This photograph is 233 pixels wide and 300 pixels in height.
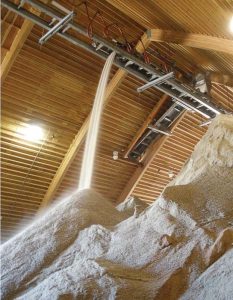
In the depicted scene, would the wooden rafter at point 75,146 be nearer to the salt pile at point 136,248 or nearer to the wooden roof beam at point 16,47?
the wooden roof beam at point 16,47

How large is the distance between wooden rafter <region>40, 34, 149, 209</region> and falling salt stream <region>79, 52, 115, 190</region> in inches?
8.2

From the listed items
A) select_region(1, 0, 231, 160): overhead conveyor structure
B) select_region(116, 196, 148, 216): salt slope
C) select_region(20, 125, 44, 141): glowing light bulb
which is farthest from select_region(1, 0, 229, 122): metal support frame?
select_region(116, 196, 148, 216): salt slope

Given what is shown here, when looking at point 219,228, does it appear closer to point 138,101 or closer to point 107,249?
point 107,249

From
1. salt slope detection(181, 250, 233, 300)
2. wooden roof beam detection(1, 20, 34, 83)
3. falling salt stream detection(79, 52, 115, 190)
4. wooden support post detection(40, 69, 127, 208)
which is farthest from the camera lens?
wooden support post detection(40, 69, 127, 208)

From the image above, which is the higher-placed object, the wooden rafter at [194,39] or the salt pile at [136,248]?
the wooden rafter at [194,39]

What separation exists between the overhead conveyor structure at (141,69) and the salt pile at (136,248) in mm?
3275

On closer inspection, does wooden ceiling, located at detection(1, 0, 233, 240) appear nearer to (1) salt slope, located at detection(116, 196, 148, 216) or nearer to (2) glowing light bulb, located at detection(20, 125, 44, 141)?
(2) glowing light bulb, located at detection(20, 125, 44, 141)

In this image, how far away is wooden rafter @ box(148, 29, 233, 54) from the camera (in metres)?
6.39

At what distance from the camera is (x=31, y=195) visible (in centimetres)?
1048

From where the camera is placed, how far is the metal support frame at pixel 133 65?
634 centimetres

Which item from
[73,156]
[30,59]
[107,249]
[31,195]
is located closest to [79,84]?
[30,59]

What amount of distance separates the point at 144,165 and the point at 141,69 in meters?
4.54

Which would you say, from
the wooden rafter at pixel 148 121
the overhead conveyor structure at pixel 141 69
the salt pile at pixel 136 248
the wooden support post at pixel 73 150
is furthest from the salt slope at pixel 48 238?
the wooden rafter at pixel 148 121

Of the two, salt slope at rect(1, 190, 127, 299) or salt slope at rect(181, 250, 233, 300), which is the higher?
salt slope at rect(1, 190, 127, 299)
